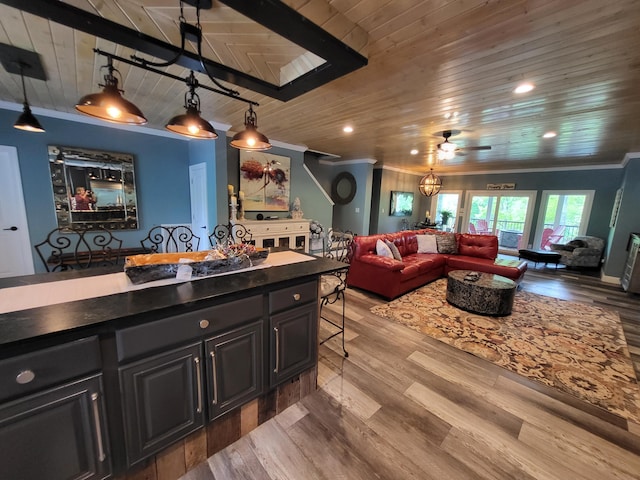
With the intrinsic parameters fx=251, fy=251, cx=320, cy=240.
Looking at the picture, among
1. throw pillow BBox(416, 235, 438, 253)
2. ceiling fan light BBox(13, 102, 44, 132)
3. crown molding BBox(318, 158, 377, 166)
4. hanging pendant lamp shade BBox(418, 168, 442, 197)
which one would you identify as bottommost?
throw pillow BBox(416, 235, 438, 253)

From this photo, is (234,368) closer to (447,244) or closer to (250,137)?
(250,137)

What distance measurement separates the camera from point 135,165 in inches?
167

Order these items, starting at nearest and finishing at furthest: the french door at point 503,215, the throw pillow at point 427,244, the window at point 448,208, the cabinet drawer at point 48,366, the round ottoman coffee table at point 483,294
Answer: the cabinet drawer at point 48,366 < the round ottoman coffee table at point 483,294 < the throw pillow at point 427,244 < the french door at point 503,215 < the window at point 448,208

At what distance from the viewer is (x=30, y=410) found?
95 centimetres

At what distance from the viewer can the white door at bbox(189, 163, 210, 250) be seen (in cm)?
439

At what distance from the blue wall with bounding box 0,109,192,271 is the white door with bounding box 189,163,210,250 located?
17cm

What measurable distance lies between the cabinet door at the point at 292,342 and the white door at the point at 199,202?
332cm

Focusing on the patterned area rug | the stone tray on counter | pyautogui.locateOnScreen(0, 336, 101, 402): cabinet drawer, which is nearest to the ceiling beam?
the stone tray on counter

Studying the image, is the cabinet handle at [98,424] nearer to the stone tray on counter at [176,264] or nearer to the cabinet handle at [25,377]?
the cabinet handle at [25,377]

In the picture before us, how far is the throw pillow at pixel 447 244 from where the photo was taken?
5160 mm

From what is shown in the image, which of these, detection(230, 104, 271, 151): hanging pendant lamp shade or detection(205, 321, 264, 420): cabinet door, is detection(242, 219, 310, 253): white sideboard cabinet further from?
detection(205, 321, 264, 420): cabinet door

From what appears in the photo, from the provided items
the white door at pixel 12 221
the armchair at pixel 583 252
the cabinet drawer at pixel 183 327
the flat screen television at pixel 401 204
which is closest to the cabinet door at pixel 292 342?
the cabinet drawer at pixel 183 327

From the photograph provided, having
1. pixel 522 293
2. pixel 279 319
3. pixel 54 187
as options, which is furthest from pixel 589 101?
pixel 54 187

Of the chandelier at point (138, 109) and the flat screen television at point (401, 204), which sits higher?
the chandelier at point (138, 109)
